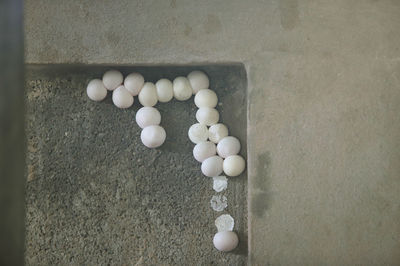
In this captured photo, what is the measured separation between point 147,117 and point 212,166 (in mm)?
328

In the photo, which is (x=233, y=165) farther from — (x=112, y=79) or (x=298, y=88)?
(x=112, y=79)

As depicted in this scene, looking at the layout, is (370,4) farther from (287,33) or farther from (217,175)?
(217,175)

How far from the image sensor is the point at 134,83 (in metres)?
1.69

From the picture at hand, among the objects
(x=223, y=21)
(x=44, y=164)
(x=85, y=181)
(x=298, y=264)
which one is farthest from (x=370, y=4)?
(x=44, y=164)

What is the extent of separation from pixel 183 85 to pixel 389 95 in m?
0.79

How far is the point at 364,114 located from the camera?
5.11 ft

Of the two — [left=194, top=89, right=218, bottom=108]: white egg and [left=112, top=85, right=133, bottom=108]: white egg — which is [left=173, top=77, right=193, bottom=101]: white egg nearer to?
[left=194, top=89, right=218, bottom=108]: white egg

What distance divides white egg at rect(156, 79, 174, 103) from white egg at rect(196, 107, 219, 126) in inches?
5.4

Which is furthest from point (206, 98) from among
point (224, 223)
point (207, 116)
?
point (224, 223)

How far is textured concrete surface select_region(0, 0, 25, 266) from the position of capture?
35 cm

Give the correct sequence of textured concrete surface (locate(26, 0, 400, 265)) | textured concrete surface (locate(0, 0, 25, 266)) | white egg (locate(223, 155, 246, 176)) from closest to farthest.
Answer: textured concrete surface (locate(0, 0, 25, 266)) < textured concrete surface (locate(26, 0, 400, 265)) < white egg (locate(223, 155, 246, 176))

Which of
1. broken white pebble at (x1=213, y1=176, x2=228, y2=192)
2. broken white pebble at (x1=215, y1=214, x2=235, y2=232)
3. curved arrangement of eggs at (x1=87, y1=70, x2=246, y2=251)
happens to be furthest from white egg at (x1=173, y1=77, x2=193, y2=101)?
broken white pebble at (x1=215, y1=214, x2=235, y2=232)

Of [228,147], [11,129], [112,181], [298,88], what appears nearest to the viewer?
[11,129]

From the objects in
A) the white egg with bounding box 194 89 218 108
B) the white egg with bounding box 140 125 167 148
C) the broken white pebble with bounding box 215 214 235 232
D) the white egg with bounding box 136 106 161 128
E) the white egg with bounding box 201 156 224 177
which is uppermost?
the white egg with bounding box 194 89 218 108
